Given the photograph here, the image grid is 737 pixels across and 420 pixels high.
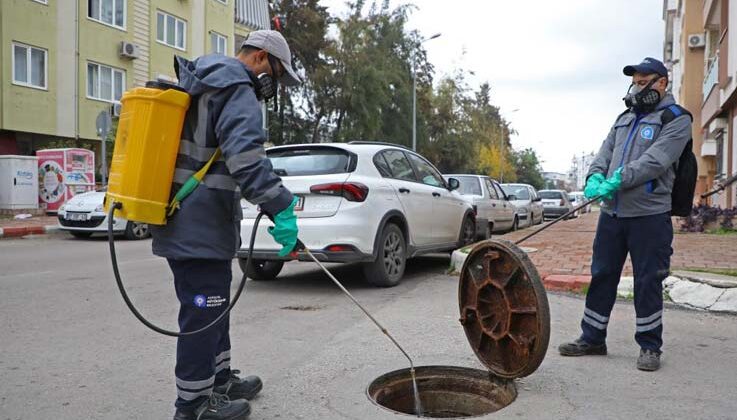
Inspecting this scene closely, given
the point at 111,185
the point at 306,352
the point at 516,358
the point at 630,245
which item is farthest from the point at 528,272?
the point at 111,185

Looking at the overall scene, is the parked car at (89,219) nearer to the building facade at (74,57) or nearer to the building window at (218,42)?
the building facade at (74,57)

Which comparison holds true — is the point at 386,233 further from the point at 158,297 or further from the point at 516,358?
the point at 516,358

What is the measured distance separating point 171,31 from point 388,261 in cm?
2498

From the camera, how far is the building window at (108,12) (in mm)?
24312

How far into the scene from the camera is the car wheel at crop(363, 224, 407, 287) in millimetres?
7078

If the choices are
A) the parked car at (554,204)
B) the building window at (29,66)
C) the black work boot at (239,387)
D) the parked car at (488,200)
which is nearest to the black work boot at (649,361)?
the black work boot at (239,387)

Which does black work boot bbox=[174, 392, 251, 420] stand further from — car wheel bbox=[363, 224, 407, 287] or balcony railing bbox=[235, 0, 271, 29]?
balcony railing bbox=[235, 0, 271, 29]

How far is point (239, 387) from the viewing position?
11.5ft

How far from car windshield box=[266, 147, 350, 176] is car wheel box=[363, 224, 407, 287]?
91cm

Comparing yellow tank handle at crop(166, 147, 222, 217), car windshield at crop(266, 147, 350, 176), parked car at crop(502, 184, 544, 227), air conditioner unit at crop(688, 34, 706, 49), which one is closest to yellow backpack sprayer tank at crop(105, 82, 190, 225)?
yellow tank handle at crop(166, 147, 222, 217)

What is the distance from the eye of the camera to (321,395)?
365cm

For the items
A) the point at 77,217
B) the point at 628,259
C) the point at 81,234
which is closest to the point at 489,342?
the point at 628,259

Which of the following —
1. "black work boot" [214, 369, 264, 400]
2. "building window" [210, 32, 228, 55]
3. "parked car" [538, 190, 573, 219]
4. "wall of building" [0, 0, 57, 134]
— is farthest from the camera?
"building window" [210, 32, 228, 55]

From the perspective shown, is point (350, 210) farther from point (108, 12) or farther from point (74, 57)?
point (108, 12)
